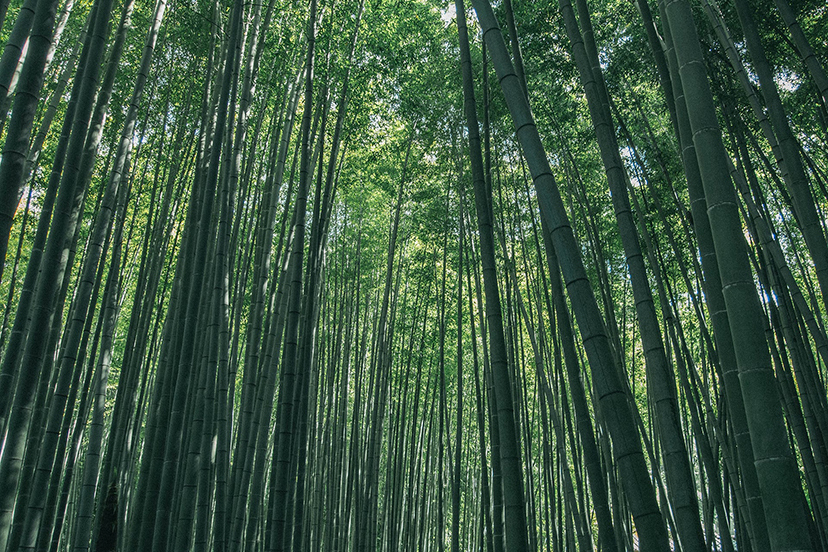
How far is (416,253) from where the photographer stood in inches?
327

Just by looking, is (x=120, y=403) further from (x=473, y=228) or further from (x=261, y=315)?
(x=473, y=228)

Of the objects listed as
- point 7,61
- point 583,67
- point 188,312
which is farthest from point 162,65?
point 583,67

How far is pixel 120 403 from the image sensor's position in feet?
14.8

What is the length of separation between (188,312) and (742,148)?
288 cm

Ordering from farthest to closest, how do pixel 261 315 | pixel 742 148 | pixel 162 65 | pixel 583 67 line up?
pixel 162 65 → pixel 261 315 → pixel 742 148 → pixel 583 67

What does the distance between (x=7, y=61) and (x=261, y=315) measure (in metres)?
2.13

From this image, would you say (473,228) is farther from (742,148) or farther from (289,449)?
(289,449)

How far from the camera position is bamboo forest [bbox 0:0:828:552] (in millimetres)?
1642

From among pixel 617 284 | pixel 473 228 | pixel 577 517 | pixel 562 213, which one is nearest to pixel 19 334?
pixel 562 213

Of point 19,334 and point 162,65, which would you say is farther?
point 162,65

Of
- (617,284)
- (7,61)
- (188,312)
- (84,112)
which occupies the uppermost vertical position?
(617,284)

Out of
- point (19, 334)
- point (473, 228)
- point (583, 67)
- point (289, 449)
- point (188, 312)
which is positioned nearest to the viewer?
point (583, 67)

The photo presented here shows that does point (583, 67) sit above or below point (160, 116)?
below

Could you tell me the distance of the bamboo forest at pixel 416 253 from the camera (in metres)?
1.64
